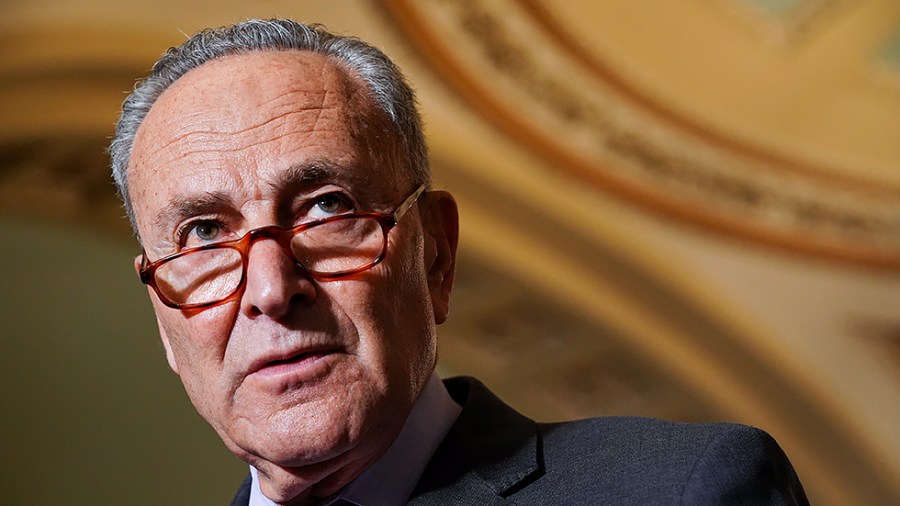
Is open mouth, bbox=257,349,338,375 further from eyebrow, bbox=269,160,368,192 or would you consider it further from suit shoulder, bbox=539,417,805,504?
suit shoulder, bbox=539,417,805,504

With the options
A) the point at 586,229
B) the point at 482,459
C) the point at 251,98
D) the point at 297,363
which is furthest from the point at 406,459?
the point at 586,229

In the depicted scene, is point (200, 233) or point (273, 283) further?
point (200, 233)

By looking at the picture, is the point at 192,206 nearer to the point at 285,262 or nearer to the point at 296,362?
the point at 285,262

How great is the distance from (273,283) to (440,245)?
1.47 feet

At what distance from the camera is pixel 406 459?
1.75 m

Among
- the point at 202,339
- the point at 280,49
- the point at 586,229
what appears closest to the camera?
the point at 202,339

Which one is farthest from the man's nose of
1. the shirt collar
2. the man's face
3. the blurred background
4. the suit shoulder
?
the blurred background

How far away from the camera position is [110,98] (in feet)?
15.0

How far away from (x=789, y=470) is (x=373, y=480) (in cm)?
59

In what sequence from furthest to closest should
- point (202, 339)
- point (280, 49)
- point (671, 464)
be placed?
Result: 1. point (280, 49)
2. point (202, 339)
3. point (671, 464)

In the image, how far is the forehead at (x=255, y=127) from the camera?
1.70 m

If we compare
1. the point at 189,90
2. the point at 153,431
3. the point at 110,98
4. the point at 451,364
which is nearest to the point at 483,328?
the point at 451,364

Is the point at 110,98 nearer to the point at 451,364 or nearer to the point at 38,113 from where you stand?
the point at 38,113

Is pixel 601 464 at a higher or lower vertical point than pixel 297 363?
lower
